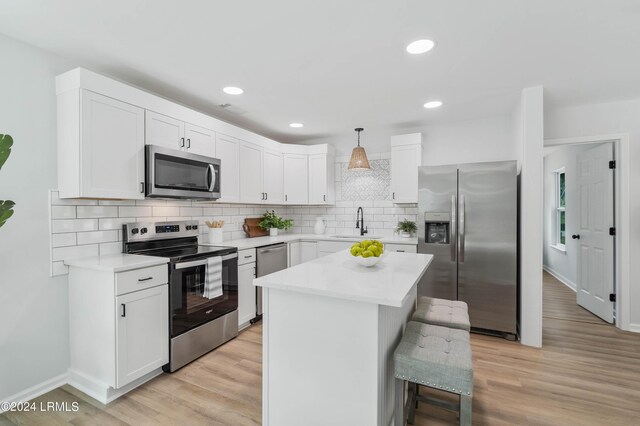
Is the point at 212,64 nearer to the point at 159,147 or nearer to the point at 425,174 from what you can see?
the point at 159,147

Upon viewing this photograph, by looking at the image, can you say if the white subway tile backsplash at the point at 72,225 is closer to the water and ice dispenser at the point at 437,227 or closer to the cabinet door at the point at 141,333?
→ the cabinet door at the point at 141,333

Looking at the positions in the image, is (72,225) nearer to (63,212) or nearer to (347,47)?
(63,212)

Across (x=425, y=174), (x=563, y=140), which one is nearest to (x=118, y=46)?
(x=425, y=174)

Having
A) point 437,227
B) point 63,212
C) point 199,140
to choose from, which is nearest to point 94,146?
point 63,212

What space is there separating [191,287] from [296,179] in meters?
2.39

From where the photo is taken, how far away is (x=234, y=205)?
4.11m

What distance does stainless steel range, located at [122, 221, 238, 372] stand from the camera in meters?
2.53

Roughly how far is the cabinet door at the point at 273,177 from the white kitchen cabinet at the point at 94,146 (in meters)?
1.85

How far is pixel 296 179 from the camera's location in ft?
15.2

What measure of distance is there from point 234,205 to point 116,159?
1792mm

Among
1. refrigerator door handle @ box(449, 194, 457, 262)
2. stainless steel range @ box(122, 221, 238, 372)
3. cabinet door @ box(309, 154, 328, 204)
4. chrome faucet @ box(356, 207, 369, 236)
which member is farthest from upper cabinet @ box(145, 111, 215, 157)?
refrigerator door handle @ box(449, 194, 457, 262)

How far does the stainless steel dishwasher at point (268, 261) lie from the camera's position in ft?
11.8

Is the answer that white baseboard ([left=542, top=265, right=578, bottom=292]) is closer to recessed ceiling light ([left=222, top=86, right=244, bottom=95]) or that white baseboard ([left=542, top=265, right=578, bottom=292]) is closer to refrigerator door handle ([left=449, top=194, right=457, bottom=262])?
refrigerator door handle ([left=449, top=194, right=457, bottom=262])

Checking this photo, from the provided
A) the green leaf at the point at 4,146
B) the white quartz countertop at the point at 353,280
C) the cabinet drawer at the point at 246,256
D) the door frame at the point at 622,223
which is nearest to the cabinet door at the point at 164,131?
the green leaf at the point at 4,146
